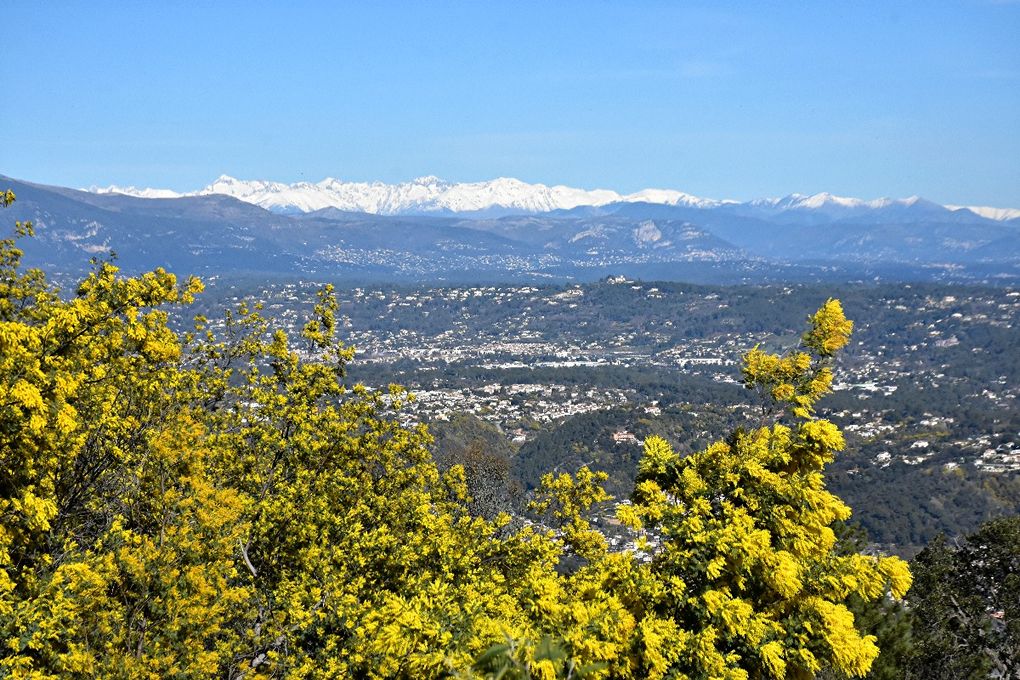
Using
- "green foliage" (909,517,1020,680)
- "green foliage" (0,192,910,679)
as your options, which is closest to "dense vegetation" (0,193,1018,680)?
"green foliage" (0,192,910,679)

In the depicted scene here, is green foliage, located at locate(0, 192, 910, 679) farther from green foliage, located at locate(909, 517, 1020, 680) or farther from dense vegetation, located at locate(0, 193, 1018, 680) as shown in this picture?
green foliage, located at locate(909, 517, 1020, 680)

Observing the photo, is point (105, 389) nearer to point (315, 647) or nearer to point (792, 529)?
point (315, 647)

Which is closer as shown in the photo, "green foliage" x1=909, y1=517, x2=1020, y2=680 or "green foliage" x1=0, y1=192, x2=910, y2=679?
"green foliage" x1=0, y1=192, x2=910, y2=679

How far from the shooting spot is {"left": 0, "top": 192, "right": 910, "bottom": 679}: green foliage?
11570 mm

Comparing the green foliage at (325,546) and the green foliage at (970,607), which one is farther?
→ the green foliage at (970,607)

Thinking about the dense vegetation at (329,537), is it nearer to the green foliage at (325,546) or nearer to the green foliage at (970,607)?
the green foliage at (325,546)

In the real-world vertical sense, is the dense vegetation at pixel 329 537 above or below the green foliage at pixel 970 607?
above

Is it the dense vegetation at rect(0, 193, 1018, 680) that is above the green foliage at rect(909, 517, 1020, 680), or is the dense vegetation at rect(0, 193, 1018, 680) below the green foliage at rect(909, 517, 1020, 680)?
above

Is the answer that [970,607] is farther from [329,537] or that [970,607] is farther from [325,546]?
[325,546]

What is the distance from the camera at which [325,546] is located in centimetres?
1836

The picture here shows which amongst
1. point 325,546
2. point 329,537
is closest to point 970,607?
point 329,537

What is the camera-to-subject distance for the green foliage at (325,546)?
11570 mm

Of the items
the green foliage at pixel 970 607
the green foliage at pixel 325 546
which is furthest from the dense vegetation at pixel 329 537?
the green foliage at pixel 970 607

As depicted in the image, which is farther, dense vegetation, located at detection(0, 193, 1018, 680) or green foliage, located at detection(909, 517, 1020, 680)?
green foliage, located at detection(909, 517, 1020, 680)
